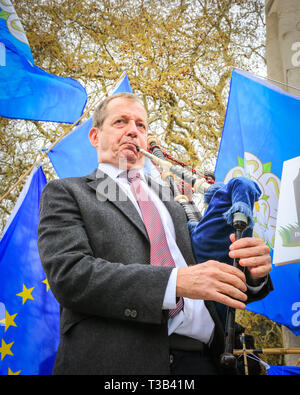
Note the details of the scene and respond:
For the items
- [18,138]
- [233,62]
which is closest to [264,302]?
[233,62]

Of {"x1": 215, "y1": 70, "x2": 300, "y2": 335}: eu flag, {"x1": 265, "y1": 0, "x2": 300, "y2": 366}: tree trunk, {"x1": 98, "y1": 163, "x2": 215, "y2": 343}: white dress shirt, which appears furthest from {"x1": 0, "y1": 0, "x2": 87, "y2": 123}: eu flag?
{"x1": 265, "y1": 0, "x2": 300, "y2": 366}: tree trunk

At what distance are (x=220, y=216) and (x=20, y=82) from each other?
2.51m

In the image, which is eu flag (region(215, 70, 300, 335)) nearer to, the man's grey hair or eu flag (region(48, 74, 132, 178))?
eu flag (region(48, 74, 132, 178))

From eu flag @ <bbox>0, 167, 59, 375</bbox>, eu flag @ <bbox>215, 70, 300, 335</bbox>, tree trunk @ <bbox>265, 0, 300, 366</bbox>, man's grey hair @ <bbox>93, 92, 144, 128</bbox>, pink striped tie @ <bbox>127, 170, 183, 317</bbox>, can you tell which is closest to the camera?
pink striped tie @ <bbox>127, 170, 183, 317</bbox>

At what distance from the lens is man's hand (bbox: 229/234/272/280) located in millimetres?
1100

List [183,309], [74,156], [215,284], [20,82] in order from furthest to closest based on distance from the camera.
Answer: [74,156]
[20,82]
[183,309]
[215,284]

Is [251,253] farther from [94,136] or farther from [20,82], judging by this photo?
[20,82]

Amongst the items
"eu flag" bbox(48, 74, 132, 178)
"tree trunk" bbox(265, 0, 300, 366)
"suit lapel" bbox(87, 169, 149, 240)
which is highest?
"tree trunk" bbox(265, 0, 300, 366)

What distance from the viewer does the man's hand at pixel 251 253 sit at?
1.10m

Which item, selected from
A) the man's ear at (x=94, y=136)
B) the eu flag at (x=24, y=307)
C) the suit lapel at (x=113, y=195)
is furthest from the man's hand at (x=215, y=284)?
the eu flag at (x=24, y=307)

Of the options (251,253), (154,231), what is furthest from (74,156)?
(251,253)

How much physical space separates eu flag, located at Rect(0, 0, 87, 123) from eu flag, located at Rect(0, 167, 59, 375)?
0.88 metres

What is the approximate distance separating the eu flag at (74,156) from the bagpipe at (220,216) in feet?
4.93

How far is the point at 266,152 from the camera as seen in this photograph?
2.92 meters
